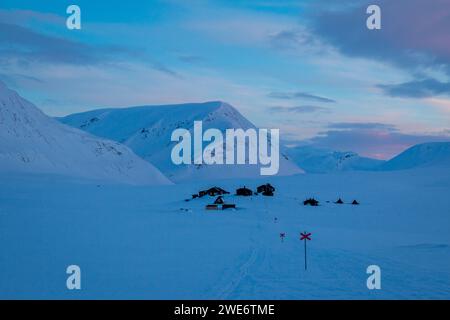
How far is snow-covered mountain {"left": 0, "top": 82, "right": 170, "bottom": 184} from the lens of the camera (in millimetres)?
108625

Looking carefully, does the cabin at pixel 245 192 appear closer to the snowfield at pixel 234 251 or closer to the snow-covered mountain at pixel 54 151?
the snowfield at pixel 234 251

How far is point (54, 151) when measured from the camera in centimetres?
12162

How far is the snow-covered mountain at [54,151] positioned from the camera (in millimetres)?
108625

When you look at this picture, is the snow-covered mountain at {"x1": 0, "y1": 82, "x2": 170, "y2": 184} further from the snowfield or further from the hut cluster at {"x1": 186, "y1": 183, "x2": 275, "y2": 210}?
the snowfield

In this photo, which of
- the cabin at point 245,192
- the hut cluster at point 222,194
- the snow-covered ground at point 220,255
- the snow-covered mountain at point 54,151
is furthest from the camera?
the snow-covered mountain at point 54,151

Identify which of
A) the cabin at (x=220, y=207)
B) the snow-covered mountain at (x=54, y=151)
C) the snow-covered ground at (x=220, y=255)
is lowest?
the snow-covered ground at (x=220, y=255)

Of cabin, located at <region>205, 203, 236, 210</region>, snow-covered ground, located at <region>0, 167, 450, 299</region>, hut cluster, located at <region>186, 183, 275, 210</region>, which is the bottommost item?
snow-covered ground, located at <region>0, 167, 450, 299</region>

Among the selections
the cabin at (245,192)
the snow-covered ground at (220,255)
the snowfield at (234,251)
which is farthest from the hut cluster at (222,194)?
the snow-covered ground at (220,255)

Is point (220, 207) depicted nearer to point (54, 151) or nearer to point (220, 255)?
point (220, 255)

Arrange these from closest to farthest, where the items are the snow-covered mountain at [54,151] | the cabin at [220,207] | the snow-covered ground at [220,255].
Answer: the snow-covered ground at [220,255]
the cabin at [220,207]
the snow-covered mountain at [54,151]

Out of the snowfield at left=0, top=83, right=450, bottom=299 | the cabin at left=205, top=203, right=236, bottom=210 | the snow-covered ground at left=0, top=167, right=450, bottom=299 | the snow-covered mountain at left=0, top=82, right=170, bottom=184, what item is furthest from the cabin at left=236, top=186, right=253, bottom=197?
the snow-covered mountain at left=0, top=82, right=170, bottom=184
